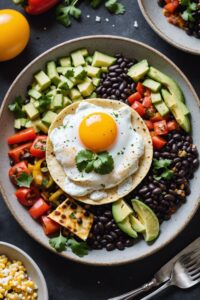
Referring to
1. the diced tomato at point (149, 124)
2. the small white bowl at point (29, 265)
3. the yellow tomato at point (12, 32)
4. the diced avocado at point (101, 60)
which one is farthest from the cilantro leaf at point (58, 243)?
the yellow tomato at point (12, 32)

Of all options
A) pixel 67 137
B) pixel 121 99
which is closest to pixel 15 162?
pixel 67 137

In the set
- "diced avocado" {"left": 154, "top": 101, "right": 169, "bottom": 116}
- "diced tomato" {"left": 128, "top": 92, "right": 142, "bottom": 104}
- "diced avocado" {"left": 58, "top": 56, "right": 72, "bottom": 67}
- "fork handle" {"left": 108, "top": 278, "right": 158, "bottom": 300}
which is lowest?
"fork handle" {"left": 108, "top": 278, "right": 158, "bottom": 300}

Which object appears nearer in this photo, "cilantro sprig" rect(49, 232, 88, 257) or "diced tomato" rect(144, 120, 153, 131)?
"cilantro sprig" rect(49, 232, 88, 257)

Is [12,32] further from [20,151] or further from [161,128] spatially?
[161,128]

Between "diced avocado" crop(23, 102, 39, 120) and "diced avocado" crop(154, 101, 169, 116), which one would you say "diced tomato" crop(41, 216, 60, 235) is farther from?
"diced avocado" crop(154, 101, 169, 116)

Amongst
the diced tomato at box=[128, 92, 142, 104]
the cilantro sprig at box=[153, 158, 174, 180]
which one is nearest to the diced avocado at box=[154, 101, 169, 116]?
the diced tomato at box=[128, 92, 142, 104]

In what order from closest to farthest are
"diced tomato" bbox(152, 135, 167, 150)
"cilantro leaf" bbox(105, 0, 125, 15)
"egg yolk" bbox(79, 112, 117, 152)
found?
"egg yolk" bbox(79, 112, 117, 152) < "diced tomato" bbox(152, 135, 167, 150) < "cilantro leaf" bbox(105, 0, 125, 15)

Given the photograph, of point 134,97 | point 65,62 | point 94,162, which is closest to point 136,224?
point 94,162
